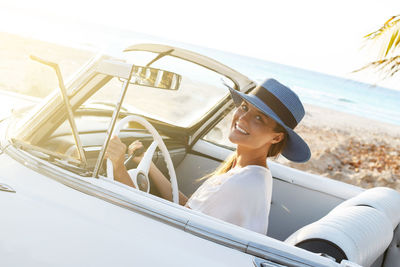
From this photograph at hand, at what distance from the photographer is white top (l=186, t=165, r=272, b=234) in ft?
6.56

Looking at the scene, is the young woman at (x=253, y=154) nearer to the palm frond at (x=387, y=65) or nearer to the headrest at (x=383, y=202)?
the headrest at (x=383, y=202)

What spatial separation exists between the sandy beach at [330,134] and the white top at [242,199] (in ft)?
26.1

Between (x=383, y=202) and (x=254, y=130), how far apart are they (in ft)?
2.88

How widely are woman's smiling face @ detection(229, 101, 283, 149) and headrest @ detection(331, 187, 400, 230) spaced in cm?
59

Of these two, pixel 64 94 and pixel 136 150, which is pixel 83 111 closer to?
pixel 136 150

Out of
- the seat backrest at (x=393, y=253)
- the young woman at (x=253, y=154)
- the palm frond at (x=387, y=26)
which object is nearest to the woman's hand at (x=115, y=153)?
the young woman at (x=253, y=154)

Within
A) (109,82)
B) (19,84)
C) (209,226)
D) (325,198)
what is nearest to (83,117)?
(109,82)

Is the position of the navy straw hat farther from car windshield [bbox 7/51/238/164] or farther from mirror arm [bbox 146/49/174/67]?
mirror arm [bbox 146/49/174/67]

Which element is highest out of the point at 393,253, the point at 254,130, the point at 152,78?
the point at 152,78

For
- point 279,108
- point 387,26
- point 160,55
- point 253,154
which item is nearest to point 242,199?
point 253,154

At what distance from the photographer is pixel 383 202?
2.30 metres

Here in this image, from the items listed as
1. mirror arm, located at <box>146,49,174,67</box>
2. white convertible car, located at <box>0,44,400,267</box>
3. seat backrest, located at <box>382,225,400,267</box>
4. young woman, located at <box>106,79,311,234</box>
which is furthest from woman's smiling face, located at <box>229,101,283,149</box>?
seat backrest, located at <box>382,225,400,267</box>

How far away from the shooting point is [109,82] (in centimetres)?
222

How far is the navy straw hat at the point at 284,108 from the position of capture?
2143mm
